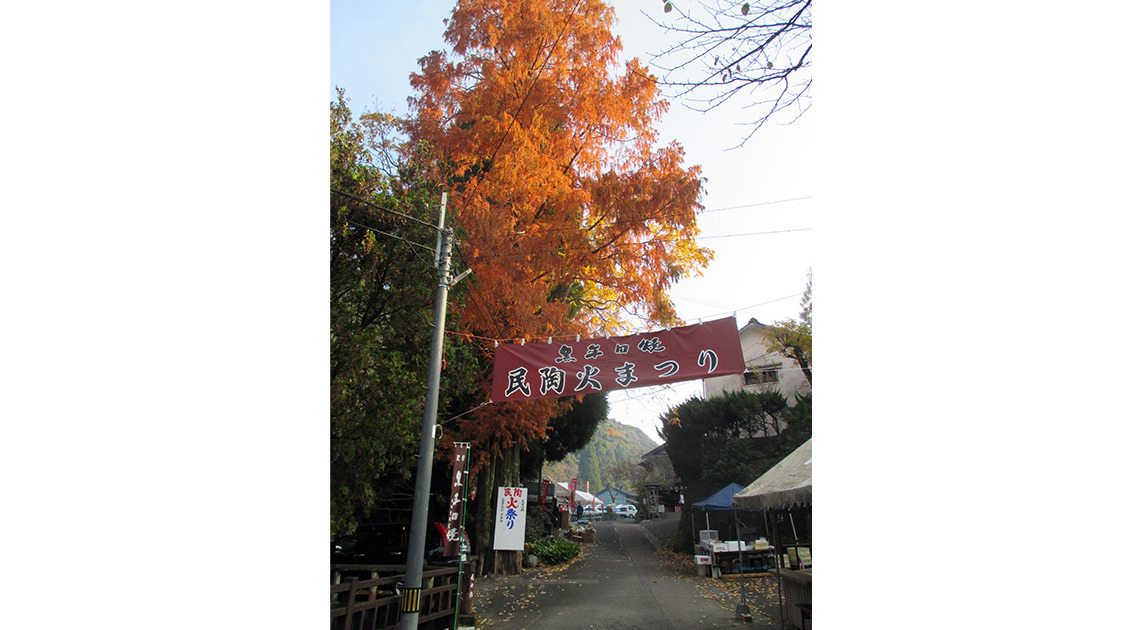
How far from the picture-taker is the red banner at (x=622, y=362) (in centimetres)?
762

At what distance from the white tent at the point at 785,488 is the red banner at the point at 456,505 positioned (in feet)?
13.9

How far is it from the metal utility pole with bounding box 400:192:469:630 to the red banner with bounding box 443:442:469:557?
83 centimetres

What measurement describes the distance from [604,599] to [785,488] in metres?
4.57

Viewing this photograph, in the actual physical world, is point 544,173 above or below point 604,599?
above

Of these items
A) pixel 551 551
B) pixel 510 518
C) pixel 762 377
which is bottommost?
pixel 551 551

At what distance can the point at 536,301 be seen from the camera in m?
11.9

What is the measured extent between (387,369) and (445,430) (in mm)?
5917

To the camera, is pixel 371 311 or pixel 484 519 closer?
pixel 371 311

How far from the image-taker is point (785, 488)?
8094 millimetres

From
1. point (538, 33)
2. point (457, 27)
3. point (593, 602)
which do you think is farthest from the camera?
point (457, 27)

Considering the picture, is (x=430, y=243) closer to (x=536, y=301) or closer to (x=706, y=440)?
(x=536, y=301)

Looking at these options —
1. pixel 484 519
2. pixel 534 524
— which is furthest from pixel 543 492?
pixel 484 519

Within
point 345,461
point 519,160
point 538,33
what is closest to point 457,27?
point 538,33

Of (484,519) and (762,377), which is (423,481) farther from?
(762,377)
